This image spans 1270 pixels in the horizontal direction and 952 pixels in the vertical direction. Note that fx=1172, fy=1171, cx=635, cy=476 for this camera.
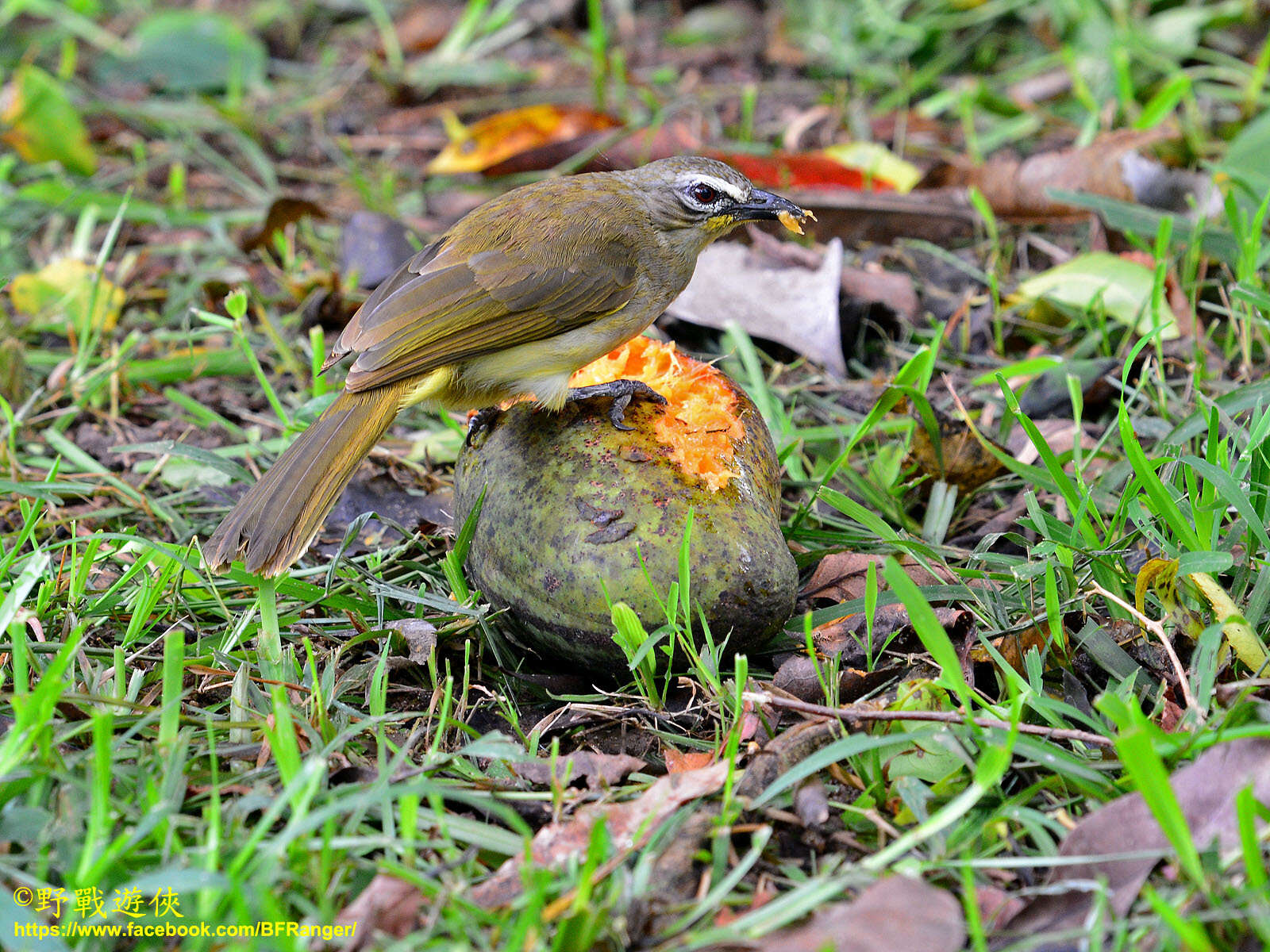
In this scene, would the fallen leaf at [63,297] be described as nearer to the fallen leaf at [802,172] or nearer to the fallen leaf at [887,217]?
the fallen leaf at [802,172]

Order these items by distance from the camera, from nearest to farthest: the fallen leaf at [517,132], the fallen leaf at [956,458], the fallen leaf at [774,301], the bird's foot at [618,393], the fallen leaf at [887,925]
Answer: the fallen leaf at [887,925] → the bird's foot at [618,393] → the fallen leaf at [956,458] → the fallen leaf at [774,301] → the fallen leaf at [517,132]

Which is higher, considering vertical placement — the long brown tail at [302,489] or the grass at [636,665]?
the long brown tail at [302,489]

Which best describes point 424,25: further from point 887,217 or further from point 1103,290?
point 1103,290

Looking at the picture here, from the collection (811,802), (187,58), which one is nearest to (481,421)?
(811,802)

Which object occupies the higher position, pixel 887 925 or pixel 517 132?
pixel 517 132

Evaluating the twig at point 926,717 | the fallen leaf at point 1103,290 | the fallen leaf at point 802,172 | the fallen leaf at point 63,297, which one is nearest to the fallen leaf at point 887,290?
the fallen leaf at point 1103,290

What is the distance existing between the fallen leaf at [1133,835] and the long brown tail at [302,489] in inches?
76.4

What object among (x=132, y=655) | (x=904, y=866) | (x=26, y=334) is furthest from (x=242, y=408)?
(x=904, y=866)

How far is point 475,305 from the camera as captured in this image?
3523 mm

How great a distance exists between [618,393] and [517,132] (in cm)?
363

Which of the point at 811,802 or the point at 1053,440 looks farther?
the point at 1053,440

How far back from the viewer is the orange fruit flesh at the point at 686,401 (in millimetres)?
3043

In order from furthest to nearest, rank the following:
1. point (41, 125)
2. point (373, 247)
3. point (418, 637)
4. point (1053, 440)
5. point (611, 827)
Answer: point (41, 125) < point (373, 247) < point (1053, 440) < point (418, 637) < point (611, 827)

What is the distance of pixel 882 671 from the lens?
2859 millimetres
